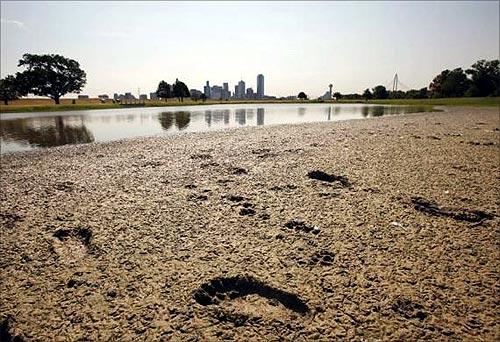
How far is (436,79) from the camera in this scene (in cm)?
13288

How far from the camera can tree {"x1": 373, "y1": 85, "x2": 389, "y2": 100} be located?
13962 centimetres

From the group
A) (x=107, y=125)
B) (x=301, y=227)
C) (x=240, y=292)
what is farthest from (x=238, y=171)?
(x=107, y=125)

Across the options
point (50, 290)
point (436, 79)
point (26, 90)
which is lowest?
point (50, 290)

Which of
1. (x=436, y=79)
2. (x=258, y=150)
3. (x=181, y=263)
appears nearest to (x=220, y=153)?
(x=258, y=150)

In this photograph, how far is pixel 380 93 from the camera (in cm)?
14000

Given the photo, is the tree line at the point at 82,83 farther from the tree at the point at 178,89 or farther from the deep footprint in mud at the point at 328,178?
the deep footprint in mud at the point at 328,178

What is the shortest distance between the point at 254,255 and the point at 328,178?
12.8 ft

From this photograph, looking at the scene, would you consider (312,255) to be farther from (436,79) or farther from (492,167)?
(436,79)

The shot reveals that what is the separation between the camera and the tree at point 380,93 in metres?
140

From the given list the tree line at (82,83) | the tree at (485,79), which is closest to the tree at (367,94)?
the tree line at (82,83)

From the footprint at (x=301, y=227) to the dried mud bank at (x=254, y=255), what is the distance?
3 cm

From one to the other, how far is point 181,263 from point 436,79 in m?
158

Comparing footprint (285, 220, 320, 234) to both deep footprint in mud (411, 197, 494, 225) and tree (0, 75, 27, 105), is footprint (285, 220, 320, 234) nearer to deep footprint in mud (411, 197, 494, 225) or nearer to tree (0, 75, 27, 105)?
deep footprint in mud (411, 197, 494, 225)

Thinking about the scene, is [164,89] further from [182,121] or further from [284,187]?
[284,187]
